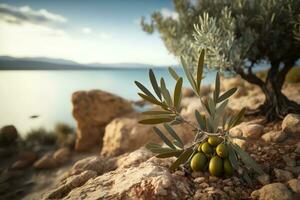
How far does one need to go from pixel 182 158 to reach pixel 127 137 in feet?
18.1

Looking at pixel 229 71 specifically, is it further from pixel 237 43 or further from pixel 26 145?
pixel 26 145

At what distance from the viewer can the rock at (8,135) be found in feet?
34.1

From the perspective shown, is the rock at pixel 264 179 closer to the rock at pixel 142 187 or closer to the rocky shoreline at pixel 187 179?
the rocky shoreline at pixel 187 179

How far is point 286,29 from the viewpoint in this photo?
443 cm

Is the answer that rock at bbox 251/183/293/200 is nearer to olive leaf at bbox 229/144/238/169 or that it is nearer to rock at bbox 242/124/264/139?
olive leaf at bbox 229/144/238/169

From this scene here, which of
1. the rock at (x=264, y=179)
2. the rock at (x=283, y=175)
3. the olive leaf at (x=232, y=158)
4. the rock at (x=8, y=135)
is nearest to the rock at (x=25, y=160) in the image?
the rock at (x=8, y=135)

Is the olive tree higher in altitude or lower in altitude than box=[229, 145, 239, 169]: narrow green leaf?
higher

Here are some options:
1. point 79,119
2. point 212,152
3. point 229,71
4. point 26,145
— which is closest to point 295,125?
point 229,71

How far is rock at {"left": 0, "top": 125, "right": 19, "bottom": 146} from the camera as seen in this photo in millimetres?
10406

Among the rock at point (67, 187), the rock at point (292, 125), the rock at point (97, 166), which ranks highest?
the rock at point (292, 125)

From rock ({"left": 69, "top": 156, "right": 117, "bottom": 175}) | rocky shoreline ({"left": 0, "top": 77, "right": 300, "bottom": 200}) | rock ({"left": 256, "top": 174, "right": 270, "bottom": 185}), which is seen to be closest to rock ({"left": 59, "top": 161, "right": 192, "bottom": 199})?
rocky shoreline ({"left": 0, "top": 77, "right": 300, "bottom": 200})

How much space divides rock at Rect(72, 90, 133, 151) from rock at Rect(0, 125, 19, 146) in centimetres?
330

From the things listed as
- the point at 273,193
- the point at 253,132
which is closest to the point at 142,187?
the point at 273,193

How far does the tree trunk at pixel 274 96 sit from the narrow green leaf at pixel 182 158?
2.42 m
